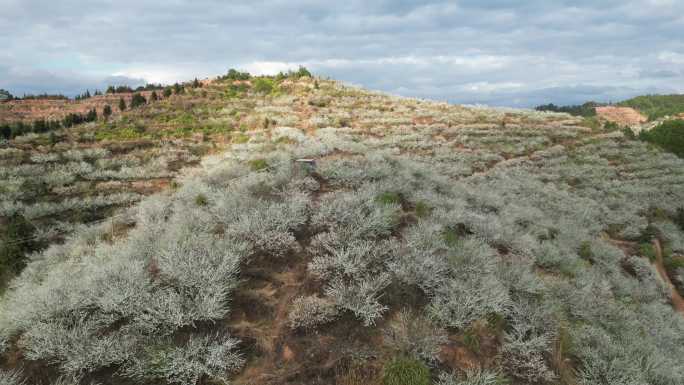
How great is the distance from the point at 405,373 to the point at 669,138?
48151mm

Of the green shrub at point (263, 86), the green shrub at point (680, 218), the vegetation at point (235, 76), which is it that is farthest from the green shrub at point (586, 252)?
the vegetation at point (235, 76)

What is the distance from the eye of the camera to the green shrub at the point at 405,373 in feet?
18.9

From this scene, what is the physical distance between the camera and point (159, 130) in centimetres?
3272

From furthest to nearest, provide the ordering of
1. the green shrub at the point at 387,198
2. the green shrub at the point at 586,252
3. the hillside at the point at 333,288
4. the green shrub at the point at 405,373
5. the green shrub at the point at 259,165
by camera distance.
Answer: the green shrub at the point at 259,165 → the green shrub at the point at 586,252 → the green shrub at the point at 387,198 → the hillside at the point at 333,288 → the green shrub at the point at 405,373

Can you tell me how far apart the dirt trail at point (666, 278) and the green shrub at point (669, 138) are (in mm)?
25057

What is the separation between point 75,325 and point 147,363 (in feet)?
6.09

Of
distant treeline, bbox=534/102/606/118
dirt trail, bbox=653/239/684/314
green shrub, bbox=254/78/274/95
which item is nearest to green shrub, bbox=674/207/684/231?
dirt trail, bbox=653/239/684/314

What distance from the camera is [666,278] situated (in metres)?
17.3

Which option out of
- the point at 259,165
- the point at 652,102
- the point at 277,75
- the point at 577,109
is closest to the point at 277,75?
the point at 277,75

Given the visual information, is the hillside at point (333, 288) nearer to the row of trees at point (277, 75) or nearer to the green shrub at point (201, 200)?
the green shrub at point (201, 200)

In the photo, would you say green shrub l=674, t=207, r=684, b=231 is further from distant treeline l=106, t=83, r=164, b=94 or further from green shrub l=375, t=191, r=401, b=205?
distant treeline l=106, t=83, r=164, b=94

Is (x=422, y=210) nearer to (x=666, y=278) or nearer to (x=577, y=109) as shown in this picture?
(x=666, y=278)

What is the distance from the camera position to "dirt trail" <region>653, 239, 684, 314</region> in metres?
15.6

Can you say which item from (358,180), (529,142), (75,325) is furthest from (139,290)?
(529,142)
